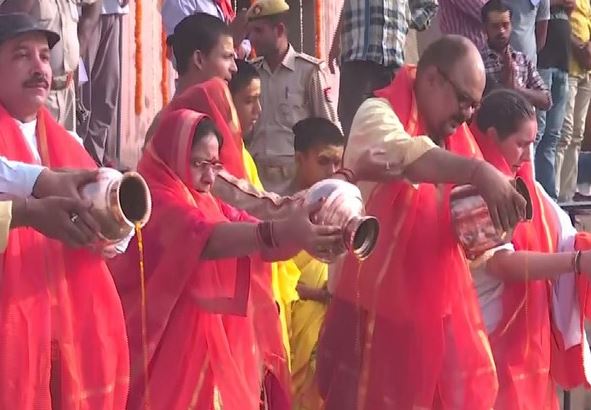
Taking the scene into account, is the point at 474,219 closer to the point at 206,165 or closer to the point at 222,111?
the point at 206,165

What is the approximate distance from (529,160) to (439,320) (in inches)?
40.7

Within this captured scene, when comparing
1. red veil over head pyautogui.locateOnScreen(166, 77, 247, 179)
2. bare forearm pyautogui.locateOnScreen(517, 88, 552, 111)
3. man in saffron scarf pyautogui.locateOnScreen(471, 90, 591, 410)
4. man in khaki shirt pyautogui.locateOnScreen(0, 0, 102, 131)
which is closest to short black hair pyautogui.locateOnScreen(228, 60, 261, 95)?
red veil over head pyautogui.locateOnScreen(166, 77, 247, 179)

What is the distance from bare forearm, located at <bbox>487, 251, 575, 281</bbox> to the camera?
4.50 metres

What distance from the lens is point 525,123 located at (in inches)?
186

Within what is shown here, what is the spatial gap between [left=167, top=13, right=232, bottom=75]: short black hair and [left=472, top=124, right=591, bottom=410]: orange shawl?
1.18 m

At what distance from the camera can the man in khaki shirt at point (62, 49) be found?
537 centimetres

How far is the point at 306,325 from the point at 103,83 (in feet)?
6.79

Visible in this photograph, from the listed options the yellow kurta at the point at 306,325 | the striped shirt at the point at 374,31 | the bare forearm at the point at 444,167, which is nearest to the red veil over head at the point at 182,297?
the bare forearm at the point at 444,167

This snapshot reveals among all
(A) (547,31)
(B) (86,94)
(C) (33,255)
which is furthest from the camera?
(A) (547,31)

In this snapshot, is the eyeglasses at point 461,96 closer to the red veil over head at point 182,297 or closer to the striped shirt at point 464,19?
the red veil over head at point 182,297

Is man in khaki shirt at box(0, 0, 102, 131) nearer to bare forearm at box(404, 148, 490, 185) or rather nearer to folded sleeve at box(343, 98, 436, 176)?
folded sleeve at box(343, 98, 436, 176)

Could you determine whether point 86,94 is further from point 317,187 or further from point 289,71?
point 317,187

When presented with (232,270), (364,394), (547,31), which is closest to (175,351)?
(232,270)

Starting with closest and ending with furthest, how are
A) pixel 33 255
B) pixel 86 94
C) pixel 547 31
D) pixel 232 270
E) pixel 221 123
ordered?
pixel 33 255 < pixel 232 270 < pixel 221 123 < pixel 86 94 < pixel 547 31
